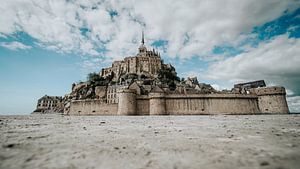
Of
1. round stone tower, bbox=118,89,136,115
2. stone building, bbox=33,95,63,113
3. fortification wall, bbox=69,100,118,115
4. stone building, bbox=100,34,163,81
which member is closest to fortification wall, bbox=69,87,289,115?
round stone tower, bbox=118,89,136,115

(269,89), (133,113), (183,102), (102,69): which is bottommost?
(133,113)

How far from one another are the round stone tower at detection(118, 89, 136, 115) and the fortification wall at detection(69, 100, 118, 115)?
8.60 ft

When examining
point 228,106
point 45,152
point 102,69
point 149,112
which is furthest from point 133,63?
point 45,152

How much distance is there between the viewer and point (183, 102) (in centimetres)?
2700

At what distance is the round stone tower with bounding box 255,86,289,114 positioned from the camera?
24.7 m

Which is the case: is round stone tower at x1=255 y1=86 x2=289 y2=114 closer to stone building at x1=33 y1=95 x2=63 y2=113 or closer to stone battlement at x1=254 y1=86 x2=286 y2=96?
stone battlement at x1=254 y1=86 x2=286 y2=96

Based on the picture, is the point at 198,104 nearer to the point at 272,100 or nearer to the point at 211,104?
the point at 211,104

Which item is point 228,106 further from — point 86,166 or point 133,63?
point 133,63

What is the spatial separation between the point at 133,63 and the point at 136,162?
208 ft

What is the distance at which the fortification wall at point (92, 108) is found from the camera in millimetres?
28500

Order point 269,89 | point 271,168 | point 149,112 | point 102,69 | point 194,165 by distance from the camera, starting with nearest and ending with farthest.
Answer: point 271,168 → point 194,165 → point 269,89 → point 149,112 → point 102,69

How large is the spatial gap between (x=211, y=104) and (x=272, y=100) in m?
10.1

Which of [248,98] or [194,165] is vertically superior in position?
[248,98]

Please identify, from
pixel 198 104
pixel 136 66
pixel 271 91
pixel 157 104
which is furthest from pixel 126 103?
pixel 136 66
